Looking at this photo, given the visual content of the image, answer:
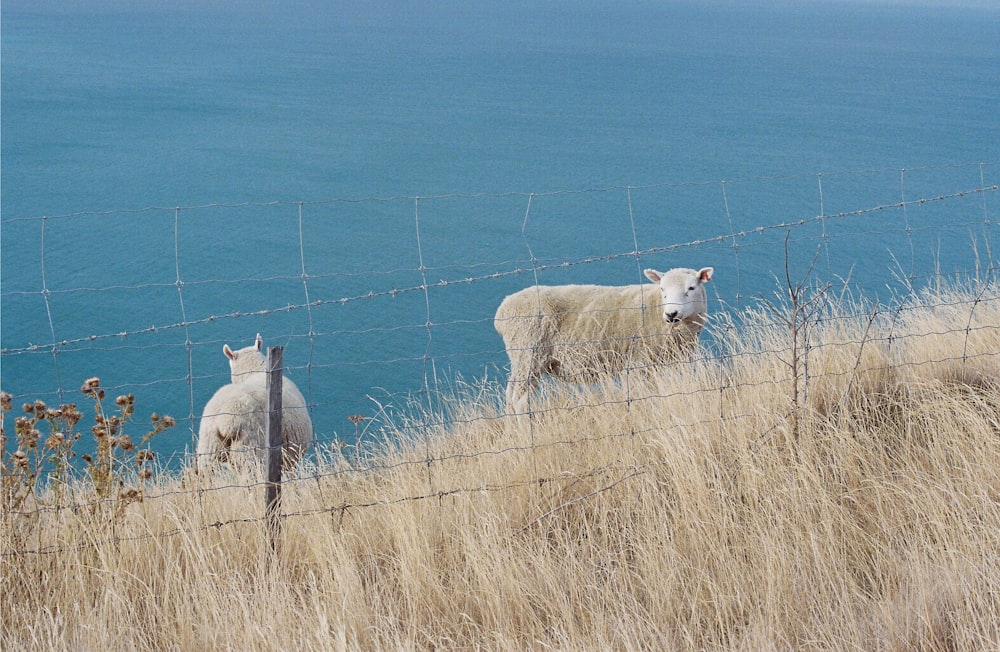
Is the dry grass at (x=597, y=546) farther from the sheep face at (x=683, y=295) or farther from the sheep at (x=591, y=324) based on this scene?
the sheep at (x=591, y=324)

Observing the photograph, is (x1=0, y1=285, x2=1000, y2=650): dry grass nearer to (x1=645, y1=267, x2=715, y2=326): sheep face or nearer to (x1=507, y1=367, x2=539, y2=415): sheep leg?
(x1=645, y1=267, x2=715, y2=326): sheep face

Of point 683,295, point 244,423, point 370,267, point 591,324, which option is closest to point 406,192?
point 370,267

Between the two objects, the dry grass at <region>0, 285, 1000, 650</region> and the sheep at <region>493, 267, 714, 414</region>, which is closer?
the dry grass at <region>0, 285, 1000, 650</region>

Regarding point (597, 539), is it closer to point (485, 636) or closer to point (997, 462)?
point (485, 636)

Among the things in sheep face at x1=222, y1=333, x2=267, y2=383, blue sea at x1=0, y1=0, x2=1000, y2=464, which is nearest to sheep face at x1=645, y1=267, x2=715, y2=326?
blue sea at x1=0, y1=0, x2=1000, y2=464

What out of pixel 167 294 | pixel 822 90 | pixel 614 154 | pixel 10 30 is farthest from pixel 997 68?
pixel 10 30

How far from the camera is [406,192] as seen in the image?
28906mm

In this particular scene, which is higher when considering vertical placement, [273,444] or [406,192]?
[406,192]

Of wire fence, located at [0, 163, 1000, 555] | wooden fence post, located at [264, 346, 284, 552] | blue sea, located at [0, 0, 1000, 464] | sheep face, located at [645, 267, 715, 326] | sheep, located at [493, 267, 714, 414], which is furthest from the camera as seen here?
wire fence, located at [0, 163, 1000, 555]

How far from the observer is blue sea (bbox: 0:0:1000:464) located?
1959 centimetres

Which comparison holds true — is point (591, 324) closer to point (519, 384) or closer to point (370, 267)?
point (519, 384)

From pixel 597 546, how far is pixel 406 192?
2592 cm

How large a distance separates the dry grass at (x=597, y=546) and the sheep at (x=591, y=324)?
213 cm

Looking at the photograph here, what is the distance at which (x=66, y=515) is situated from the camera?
3541 mm
